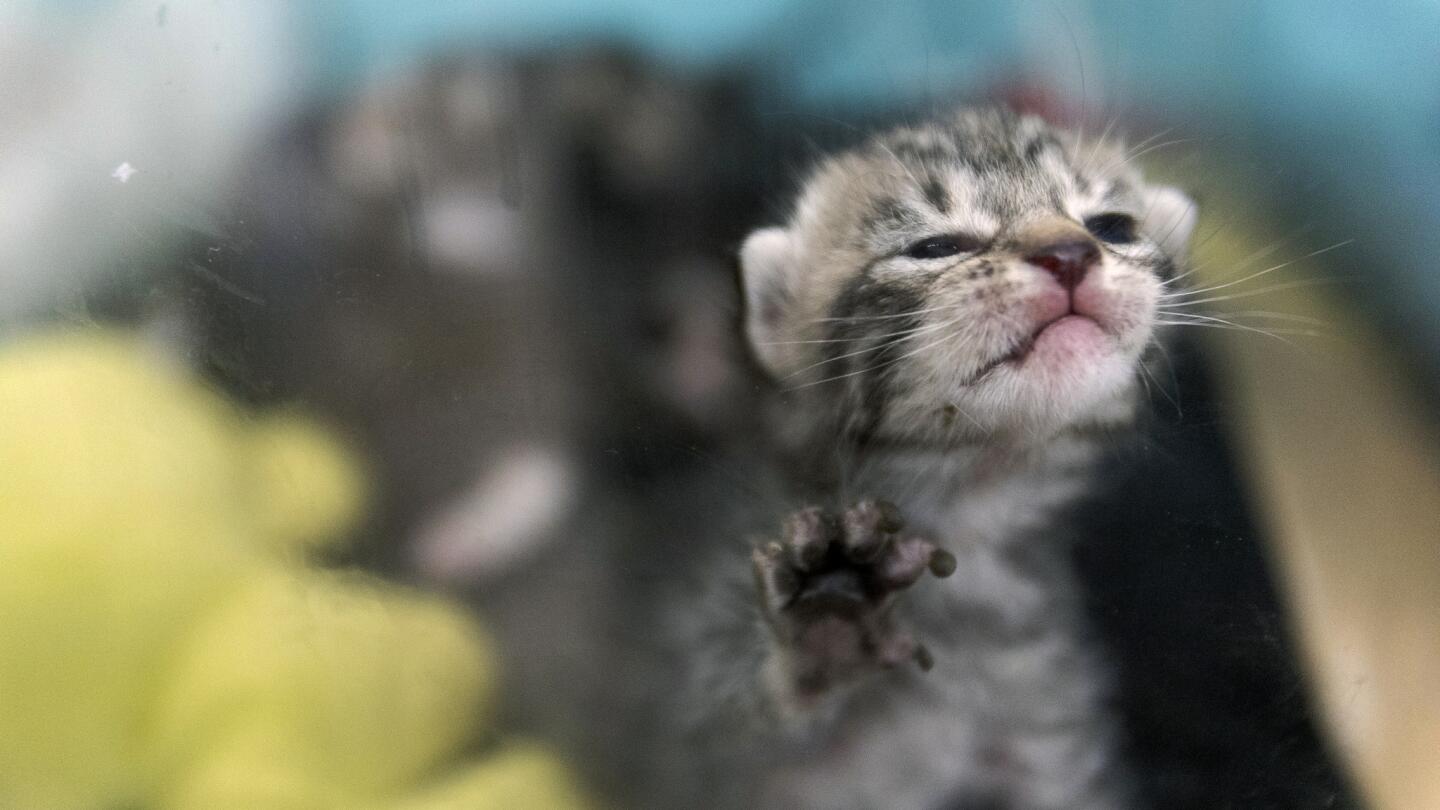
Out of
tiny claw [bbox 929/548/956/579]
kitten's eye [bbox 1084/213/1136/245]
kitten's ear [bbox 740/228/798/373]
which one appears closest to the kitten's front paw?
tiny claw [bbox 929/548/956/579]

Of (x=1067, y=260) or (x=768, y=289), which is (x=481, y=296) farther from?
(x=1067, y=260)

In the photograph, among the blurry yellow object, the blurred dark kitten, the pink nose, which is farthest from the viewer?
the blurred dark kitten

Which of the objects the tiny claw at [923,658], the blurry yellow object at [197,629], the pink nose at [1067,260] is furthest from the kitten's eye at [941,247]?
the blurry yellow object at [197,629]

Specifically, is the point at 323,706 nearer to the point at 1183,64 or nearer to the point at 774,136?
the point at 774,136

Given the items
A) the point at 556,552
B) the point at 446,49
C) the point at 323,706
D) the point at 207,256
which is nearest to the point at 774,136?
the point at 446,49

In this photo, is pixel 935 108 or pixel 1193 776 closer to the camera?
pixel 1193 776

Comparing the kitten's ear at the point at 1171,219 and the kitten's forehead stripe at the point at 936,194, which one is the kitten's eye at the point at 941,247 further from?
the kitten's ear at the point at 1171,219

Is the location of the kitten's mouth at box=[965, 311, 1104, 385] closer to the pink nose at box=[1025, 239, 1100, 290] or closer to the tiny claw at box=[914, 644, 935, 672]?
the pink nose at box=[1025, 239, 1100, 290]
